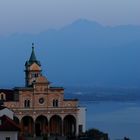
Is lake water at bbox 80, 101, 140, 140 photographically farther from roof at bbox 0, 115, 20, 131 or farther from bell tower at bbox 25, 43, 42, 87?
roof at bbox 0, 115, 20, 131

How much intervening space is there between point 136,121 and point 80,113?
75.1 feet

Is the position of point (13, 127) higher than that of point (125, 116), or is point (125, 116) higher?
point (125, 116)

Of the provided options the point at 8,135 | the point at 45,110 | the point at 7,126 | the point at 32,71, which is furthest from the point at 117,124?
the point at 8,135

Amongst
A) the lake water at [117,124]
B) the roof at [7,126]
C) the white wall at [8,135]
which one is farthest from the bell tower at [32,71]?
the white wall at [8,135]

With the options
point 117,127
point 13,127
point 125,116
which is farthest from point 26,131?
point 125,116

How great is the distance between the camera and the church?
6769 centimetres

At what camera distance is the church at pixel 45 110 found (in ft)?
222

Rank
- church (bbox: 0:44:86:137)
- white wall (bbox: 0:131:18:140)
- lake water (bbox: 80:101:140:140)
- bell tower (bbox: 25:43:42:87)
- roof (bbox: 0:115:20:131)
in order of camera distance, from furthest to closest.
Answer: lake water (bbox: 80:101:140:140), bell tower (bbox: 25:43:42:87), church (bbox: 0:44:86:137), roof (bbox: 0:115:20:131), white wall (bbox: 0:131:18:140)

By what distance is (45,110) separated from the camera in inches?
2687

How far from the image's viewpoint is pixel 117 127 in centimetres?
8150

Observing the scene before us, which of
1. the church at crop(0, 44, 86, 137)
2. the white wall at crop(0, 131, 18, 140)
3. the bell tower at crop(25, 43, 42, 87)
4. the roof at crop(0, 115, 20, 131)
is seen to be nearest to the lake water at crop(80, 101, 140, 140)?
the church at crop(0, 44, 86, 137)

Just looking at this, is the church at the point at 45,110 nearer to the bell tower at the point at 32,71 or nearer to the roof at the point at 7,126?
the bell tower at the point at 32,71

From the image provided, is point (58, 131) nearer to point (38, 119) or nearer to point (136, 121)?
point (38, 119)

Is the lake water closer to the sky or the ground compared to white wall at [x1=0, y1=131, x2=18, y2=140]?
closer to the sky
